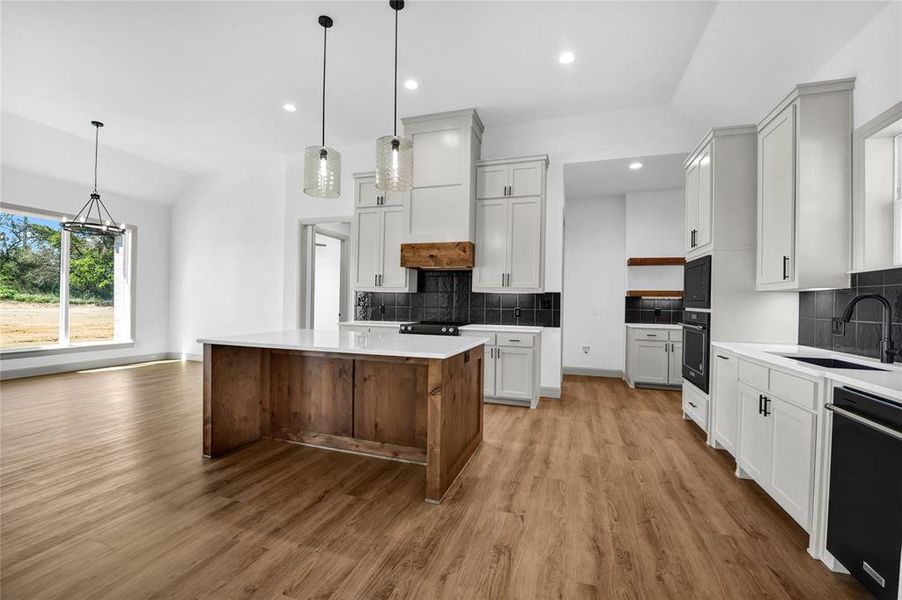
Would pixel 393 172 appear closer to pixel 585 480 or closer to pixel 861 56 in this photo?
pixel 585 480

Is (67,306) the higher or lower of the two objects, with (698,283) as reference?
lower

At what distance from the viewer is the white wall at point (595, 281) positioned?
582 centimetres

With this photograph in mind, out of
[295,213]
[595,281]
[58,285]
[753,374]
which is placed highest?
[295,213]

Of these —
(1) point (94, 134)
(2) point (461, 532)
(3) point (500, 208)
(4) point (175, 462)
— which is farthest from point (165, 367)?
(2) point (461, 532)

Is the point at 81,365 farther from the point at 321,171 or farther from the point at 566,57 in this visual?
the point at 566,57

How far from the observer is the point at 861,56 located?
7.52ft

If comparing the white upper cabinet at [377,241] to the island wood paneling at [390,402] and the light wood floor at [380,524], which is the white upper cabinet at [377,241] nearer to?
the island wood paneling at [390,402]

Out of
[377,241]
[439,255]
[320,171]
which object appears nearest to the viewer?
[320,171]

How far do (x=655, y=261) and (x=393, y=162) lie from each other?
169 inches

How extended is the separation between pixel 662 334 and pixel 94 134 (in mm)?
7998

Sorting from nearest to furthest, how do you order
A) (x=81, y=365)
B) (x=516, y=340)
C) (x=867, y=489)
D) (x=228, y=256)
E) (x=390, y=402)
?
(x=867, y=489) → (x=390, y=402) → (x=516, y=340) → (x=81, y=365) → (x=228, y=256)

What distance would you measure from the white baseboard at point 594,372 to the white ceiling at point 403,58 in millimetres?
3529

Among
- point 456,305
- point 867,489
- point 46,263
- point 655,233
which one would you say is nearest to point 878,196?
point 867,489

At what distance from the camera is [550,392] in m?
4.55
